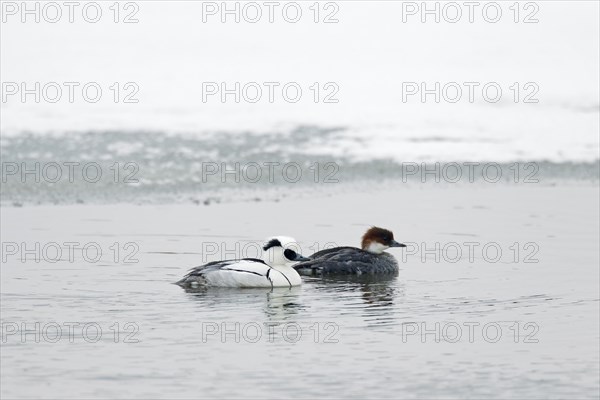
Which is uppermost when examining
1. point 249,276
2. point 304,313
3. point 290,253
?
point 290,253

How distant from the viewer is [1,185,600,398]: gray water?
7.71 meters

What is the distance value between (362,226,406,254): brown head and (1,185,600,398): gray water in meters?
0.32

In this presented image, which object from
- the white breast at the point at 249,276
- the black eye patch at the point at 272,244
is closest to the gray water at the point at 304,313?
the white breast at the point at 249,276

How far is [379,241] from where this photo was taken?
13.2m

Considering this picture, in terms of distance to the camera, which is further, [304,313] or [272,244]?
[272,244]

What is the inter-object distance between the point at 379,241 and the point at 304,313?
3.18 metres

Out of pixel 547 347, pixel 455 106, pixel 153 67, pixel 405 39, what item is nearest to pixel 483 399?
pixel 547 347

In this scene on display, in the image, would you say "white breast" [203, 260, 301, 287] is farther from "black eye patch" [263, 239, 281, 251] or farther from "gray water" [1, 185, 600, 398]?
"black eye patch" [263, 239, 281, 251]

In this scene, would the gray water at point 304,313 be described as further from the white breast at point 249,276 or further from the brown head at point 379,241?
the brown head at point 379,241

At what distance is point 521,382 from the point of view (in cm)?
767

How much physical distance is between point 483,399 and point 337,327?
224cm

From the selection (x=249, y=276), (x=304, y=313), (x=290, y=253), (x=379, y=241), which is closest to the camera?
(x=304, y=313)

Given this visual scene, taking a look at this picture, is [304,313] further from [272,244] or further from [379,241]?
[379,241]

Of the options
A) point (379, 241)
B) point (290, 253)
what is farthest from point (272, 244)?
point (379, 241)
